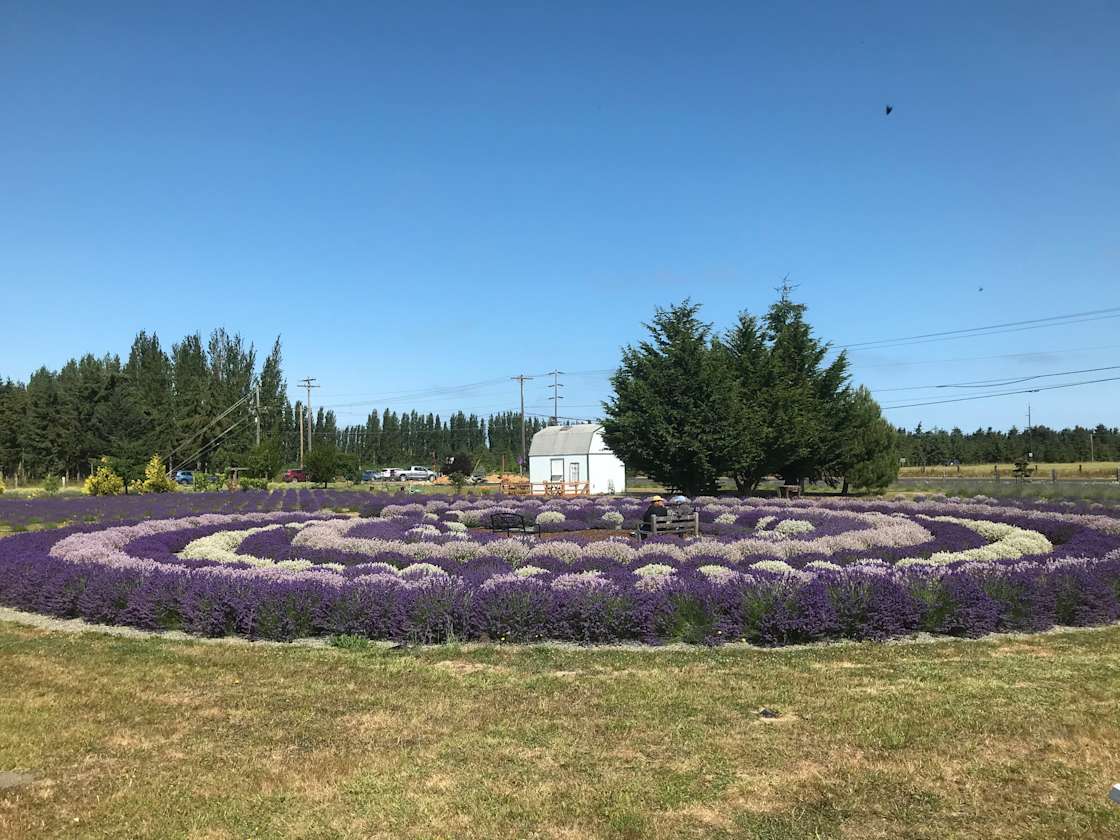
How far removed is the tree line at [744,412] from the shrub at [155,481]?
2115cm

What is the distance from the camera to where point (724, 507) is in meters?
21.5

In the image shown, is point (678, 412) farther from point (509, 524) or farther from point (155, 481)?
point (155, 481)


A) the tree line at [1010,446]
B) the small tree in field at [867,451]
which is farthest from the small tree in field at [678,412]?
the tree line at [1010,446]

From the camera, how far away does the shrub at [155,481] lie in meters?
35.0

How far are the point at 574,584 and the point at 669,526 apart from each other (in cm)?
752

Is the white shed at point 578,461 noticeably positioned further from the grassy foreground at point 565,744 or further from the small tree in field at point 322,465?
the grassy foreground at point 565,744

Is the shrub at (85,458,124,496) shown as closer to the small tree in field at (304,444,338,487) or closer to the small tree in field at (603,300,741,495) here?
the small tree in field at (304,444,338,487)

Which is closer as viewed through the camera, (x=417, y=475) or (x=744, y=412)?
(x=744, y=412)

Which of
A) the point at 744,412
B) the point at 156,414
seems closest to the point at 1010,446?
the point at 744,412

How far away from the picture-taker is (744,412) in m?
28.8

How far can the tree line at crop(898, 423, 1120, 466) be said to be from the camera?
88.2m

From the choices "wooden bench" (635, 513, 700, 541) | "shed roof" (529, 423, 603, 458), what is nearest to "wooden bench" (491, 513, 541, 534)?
"wooden bench" (635, 513, 700, 541)


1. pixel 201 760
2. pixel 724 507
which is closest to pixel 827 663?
pixel 201 760

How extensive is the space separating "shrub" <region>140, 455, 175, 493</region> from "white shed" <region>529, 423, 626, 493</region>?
24.1 metres
